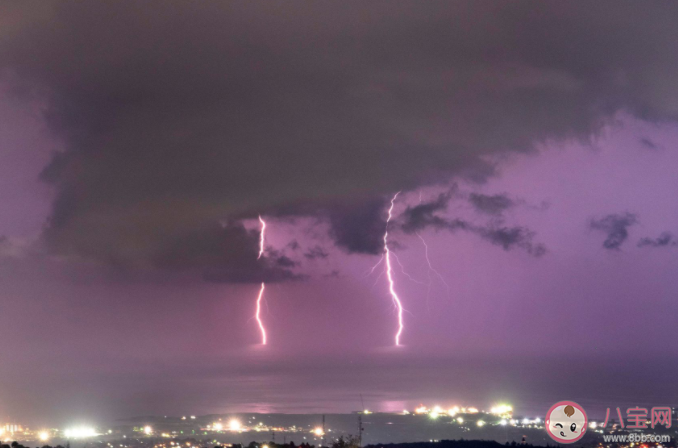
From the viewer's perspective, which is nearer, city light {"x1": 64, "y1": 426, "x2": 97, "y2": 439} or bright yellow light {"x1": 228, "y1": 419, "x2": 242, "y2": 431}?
bright yellow light {"x1": 228, "y1": 419, "x2": 242, "y2": 431}

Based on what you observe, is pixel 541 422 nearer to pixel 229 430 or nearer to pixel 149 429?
pixel 229 430

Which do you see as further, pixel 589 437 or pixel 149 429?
pixel 149 429

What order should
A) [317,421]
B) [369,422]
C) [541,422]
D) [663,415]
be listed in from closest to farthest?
1. [663,415]
2. [541,422]
3. [369,422]
4. [317,421]

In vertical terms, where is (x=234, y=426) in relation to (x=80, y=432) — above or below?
above

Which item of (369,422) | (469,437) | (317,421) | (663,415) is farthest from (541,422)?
(663,415)

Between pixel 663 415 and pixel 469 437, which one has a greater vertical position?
pixel 663 415

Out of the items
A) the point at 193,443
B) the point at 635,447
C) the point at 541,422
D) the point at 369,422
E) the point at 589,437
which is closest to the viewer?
the point at 635,447

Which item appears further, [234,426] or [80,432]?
[80,432]

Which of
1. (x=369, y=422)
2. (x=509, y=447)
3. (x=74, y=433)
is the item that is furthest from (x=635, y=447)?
(x=74, y=433)

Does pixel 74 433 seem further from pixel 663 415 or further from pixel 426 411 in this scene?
pixel 663 415

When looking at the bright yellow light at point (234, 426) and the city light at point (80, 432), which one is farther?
the city light at point (80, 432)
